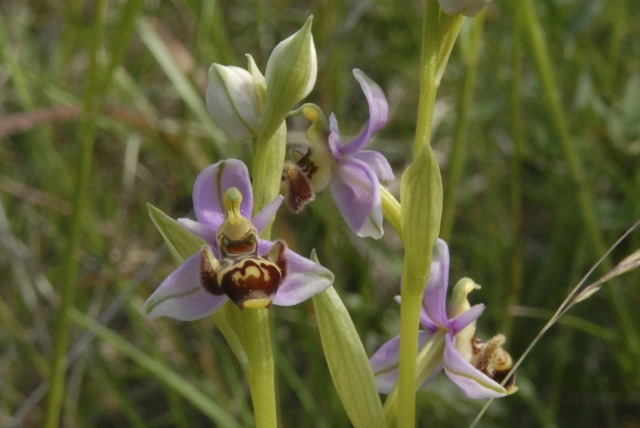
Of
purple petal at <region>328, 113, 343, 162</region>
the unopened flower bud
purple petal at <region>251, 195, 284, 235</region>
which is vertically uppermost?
the unopened flower bud

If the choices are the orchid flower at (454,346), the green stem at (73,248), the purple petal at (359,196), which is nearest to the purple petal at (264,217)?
the purple petal at (359,196)

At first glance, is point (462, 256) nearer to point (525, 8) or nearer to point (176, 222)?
point (525, 8)

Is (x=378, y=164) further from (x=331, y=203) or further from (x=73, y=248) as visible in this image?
(x=331, y=203)

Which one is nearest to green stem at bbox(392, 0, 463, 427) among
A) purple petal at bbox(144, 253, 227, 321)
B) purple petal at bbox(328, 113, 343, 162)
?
purple petal at bbox(328, 113, 343, 162)

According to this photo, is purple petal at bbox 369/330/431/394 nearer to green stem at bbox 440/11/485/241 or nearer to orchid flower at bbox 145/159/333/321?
orchid flower at bbox 145/159/333/321

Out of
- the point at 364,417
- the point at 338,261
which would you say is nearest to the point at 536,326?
the point at 338,261

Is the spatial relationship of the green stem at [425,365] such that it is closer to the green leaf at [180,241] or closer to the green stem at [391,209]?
the green stem at [391,209]
